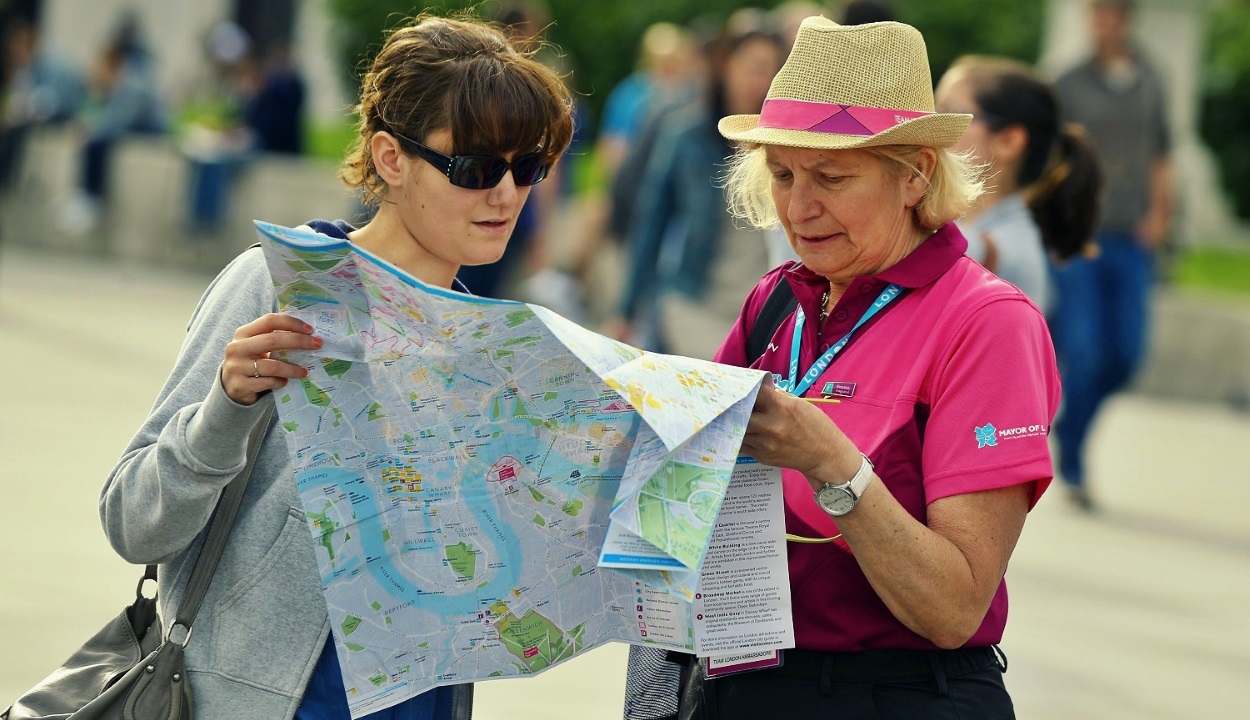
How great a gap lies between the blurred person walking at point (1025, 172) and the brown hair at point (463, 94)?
2407 mm

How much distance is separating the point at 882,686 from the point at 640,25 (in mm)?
24812

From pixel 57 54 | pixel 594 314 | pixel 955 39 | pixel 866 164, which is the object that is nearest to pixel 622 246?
pixel 594 314

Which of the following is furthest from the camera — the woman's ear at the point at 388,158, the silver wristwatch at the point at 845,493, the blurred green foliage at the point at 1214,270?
the blurred green foliage at the point at 1214,270

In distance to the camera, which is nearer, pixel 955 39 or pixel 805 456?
pixel 805 456

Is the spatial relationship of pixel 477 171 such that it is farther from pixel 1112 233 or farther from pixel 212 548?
pixel 1112 233

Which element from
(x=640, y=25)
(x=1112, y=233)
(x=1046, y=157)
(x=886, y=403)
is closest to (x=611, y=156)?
(x=1112, y=233)

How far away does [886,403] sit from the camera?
2613mm

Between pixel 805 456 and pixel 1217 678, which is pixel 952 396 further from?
pixel 1217 678

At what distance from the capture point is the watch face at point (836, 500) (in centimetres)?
243

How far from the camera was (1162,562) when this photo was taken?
24.3ft

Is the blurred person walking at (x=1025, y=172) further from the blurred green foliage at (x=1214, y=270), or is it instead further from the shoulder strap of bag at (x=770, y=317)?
the blurred green foliage at (x=1214, y=270)

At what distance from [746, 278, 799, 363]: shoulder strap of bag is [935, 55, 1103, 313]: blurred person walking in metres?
1.96

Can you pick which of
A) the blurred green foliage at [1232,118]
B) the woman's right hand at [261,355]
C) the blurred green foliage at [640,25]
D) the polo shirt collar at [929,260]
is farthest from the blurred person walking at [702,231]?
the blurred green foliage at [1232,118]

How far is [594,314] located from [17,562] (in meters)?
7.64
